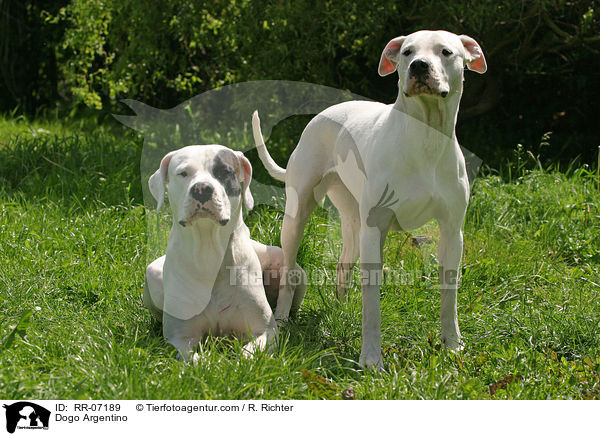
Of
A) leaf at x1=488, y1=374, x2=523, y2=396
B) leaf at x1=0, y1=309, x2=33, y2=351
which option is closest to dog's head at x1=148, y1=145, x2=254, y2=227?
leaf at x1=0, y1=309, x2=33, y2=351

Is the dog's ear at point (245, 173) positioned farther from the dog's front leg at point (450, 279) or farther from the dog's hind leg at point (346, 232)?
the dog's front leg at point (450, 279)

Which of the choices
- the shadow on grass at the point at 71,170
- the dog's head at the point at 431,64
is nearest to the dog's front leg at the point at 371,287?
the dog's head at the point at 431,64

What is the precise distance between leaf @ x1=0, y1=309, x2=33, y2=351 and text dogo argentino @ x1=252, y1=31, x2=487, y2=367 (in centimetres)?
173

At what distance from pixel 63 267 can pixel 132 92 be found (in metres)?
3.62

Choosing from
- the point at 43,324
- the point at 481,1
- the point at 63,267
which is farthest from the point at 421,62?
the point at 481,1

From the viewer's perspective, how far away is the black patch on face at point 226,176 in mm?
3492

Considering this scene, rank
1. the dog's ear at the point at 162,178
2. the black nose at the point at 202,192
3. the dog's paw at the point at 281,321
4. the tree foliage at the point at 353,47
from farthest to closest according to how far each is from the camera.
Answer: the tree foliage at the point at 353,47, the dog's paw at the point at 281,321, the dog's ear at the point at 162,178, the black nose at the point at 202,192

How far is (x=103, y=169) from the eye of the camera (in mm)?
6637

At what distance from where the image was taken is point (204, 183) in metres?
3.35

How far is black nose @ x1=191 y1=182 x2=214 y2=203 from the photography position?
3330 millimetres

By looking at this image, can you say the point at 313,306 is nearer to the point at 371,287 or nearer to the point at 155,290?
the point at 371,287

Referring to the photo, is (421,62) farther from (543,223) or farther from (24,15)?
(24,15)

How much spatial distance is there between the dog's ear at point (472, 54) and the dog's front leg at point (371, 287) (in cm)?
102
